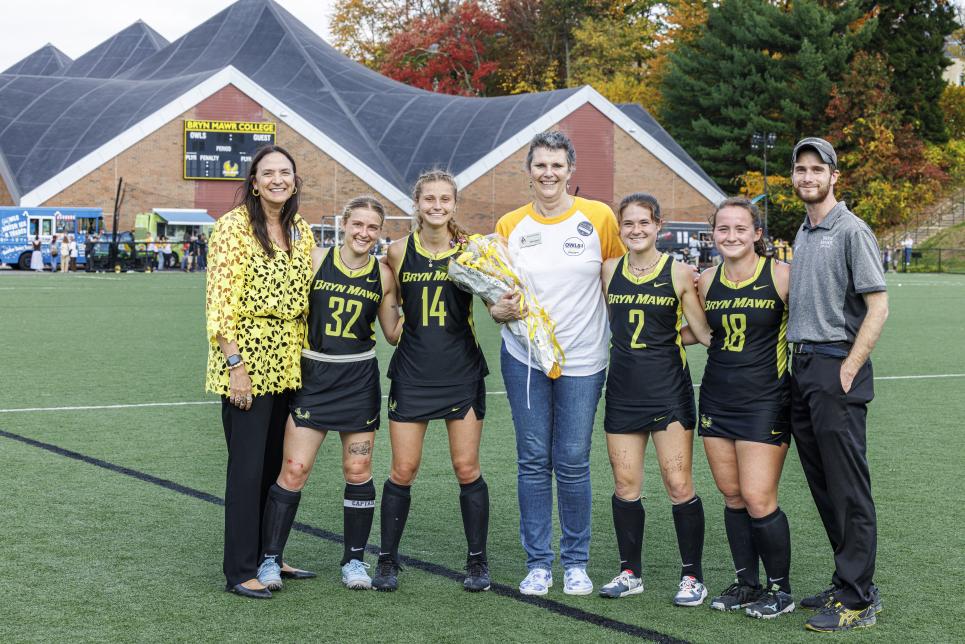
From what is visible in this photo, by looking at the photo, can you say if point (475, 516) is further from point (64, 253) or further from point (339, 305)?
point (64, 253)

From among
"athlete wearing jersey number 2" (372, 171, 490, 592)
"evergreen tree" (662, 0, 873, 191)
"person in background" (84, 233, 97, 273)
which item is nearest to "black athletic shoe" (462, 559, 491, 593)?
"athlete wearing jersey number 2" (372, 171, 490, 592)

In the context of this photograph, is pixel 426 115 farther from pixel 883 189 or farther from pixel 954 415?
pixel 954 415

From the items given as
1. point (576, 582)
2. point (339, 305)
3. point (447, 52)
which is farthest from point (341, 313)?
point (447, 52)

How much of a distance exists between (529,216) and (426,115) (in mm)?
51735

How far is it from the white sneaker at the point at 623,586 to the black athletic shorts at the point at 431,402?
885 millimetres

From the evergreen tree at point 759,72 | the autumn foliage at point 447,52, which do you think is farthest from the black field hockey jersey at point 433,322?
the autumn foliage at point 447,52

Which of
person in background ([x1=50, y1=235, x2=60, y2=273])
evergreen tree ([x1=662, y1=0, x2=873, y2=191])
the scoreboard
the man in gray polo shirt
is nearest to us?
the man in gray polo shirt

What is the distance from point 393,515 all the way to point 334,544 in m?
0.76

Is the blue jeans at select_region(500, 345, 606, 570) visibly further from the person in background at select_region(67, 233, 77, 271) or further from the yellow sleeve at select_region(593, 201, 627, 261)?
the person in background at select_region(67, 233, 77, 271)

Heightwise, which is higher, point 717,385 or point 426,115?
point 426,115

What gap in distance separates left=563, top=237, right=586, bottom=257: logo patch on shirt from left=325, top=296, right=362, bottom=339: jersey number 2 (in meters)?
0.90

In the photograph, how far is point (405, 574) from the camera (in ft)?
17.5

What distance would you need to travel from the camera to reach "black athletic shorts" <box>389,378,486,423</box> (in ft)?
16.7

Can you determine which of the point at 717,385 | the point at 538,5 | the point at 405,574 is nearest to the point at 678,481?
the point at 717,385
